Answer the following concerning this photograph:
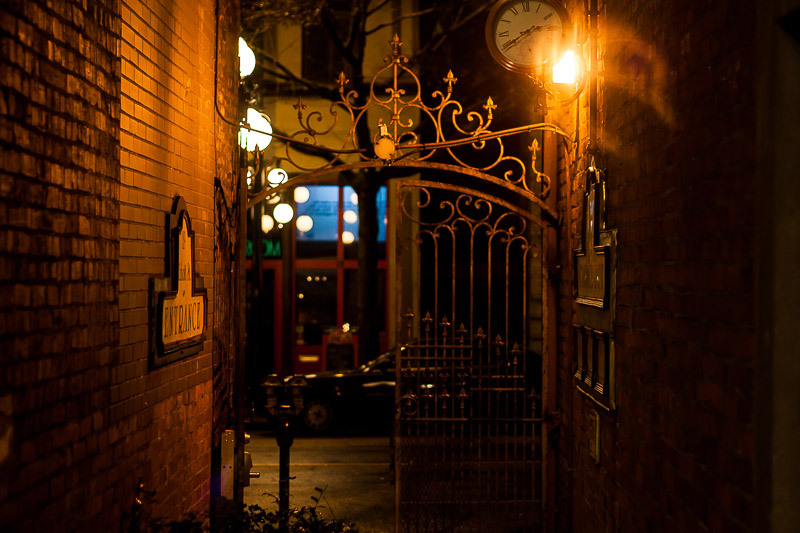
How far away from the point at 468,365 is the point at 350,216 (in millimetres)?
9881

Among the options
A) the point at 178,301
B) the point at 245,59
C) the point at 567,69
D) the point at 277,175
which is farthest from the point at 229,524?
the point at 277,175

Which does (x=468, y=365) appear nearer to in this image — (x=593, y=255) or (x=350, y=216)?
(x=593, y=255)

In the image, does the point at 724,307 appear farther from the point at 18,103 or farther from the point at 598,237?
the point at 18,103

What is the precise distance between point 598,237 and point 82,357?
9.70 feet

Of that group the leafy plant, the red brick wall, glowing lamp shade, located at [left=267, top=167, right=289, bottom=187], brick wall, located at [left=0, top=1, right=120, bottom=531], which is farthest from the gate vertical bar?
brick wall, located at [left=0, top=1, right=120, bottom=531]

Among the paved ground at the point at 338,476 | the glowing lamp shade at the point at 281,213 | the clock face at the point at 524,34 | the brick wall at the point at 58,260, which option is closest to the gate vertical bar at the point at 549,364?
the clock face at the point at 524,34

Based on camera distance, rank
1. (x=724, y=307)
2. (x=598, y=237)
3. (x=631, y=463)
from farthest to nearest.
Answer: (x=598, y=237)
(x=631, y=463)
(x=724, y=307)

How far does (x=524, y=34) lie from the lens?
6.04m

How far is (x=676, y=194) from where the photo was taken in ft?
10.6

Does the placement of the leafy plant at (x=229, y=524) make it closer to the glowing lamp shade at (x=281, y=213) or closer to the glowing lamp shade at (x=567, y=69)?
the glowing lamp shade at (x=567, y=69)

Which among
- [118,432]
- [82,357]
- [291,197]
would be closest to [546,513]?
[118,432]

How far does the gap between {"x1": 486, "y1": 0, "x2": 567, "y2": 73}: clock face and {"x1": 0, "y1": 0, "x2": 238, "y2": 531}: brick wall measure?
226 cm

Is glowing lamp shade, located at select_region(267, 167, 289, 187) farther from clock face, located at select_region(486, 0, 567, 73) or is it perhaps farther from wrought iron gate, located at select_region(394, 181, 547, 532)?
clock face, located at select_region(486, 0, 567, 73)

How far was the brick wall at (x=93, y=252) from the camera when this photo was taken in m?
2.98
